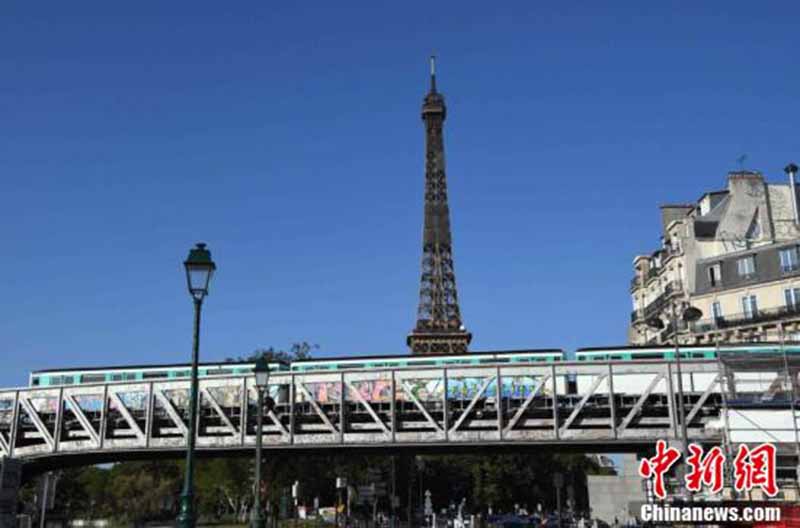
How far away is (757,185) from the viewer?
7044 centimetres

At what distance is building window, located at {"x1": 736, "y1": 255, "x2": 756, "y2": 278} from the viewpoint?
206 ft

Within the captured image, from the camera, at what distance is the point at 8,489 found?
19344 millimetres

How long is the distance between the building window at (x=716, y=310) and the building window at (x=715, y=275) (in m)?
1.55

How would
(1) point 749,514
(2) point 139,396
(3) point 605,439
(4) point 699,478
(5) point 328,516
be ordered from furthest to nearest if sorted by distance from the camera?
(5) point 328,516, (2) point 139,396, (3) point 605,439, (4) point 699,478, (1) point 749,514

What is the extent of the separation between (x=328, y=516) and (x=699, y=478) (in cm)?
5814

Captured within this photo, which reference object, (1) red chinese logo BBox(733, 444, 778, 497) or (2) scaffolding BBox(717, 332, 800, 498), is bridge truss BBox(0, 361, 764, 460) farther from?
(1) red chinese logo BBox(733, 444, 778, 497)

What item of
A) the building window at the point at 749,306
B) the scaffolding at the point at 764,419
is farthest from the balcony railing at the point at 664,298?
the scaffolding at the point at 764,419

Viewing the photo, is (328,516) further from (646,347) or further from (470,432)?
(646,347)

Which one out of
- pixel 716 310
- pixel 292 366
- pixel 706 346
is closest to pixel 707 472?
pixel 706 346

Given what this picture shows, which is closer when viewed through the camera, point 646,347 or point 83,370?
point 646,347

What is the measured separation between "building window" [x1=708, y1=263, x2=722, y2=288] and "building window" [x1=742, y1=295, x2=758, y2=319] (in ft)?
9.84

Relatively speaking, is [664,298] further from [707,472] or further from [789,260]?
[707,472]

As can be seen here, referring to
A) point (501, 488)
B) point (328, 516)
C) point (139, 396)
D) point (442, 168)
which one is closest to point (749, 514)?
point (139, 396)

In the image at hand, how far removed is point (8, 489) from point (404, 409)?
39.8 metres
